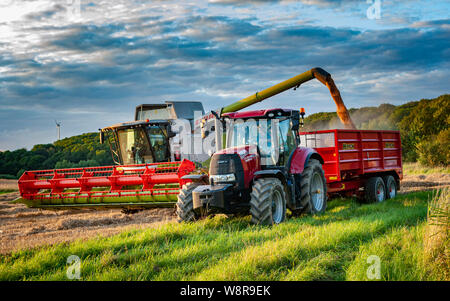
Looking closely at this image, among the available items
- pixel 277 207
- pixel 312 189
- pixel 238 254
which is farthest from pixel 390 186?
pixel 238 254

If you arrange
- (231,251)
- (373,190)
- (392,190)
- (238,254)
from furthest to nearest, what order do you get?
(392,190)
(373,190)
(231,251)
(238,254)

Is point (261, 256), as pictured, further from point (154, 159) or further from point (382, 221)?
point (154, 159)

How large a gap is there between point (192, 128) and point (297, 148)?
883cm

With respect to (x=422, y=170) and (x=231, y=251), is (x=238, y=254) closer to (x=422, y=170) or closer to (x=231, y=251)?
(x=231, y=251)

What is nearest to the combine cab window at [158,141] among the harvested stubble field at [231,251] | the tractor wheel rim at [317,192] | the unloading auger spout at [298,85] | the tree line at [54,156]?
the unloading auger spout at [298,85]

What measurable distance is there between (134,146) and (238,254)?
10.3m

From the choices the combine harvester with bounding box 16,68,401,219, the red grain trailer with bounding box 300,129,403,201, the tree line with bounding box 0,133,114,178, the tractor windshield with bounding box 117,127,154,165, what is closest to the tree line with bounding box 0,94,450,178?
the tree line with bounding box 0,133,114,178

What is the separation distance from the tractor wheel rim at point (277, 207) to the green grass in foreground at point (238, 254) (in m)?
0.34

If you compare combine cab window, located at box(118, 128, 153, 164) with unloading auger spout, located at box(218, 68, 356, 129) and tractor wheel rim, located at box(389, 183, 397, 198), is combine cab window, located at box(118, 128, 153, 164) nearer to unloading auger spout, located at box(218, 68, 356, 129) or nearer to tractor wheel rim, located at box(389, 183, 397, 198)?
unloading auger spout, located at box(218, 68, 356, 129)

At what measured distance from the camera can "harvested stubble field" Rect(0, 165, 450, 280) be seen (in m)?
5.18

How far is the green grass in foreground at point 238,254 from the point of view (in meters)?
5.14

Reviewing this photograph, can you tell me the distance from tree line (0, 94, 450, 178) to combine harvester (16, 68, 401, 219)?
14956mm

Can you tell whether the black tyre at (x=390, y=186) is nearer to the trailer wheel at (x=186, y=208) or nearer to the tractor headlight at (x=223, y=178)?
the tractor headlight at (x=223, y=178)

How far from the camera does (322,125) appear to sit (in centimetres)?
2794
